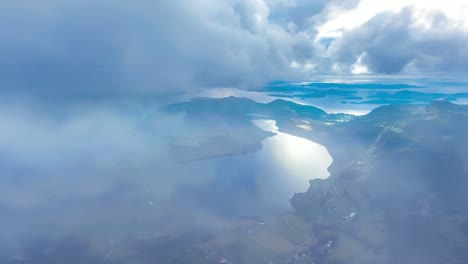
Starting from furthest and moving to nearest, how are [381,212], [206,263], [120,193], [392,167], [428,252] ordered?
[392,167], [120,193], [381,212], [428,252], [206,263]

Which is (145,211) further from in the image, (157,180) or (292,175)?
(292,175)

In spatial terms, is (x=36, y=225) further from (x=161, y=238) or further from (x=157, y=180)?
(x=157, y=180)

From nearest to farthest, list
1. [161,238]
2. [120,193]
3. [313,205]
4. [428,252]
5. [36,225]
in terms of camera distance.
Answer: [428,252], [161,238], [36,225], [313,205], [120,193]

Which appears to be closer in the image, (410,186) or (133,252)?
(133,252)

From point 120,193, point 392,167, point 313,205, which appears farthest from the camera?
point 392,167

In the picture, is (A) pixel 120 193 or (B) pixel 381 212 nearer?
(B) pixel 381 212

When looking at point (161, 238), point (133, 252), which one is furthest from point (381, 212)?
point (133, 252)

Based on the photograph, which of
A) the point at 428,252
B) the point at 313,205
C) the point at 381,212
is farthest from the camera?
the point at 313,205

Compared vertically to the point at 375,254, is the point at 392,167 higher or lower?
higher

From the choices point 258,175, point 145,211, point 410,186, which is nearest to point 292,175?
point 258,175
